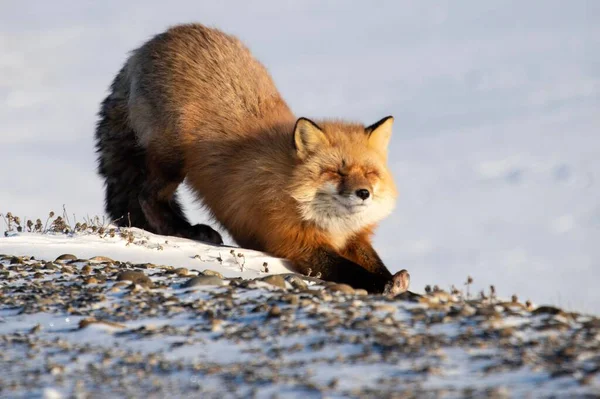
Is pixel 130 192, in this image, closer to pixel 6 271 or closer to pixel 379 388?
pixel 6 271

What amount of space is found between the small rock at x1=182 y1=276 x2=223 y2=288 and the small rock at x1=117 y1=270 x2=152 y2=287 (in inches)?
14.2

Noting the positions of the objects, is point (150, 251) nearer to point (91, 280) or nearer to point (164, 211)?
point (164, 211)

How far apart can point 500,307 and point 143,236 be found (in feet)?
18.6

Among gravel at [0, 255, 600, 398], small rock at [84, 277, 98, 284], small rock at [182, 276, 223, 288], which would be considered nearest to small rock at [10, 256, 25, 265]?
small rock at [84, 277, 98, 284]

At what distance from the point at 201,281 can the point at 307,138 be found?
3.18 m

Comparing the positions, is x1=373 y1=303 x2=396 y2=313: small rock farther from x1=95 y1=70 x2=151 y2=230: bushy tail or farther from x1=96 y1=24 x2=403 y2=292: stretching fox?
x1=95 y1=70 x2=151 y2=230: bushy tail

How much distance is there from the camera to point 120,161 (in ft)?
39.9

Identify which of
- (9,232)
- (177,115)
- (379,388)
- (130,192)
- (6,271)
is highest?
(177,115)

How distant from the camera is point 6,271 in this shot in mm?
8438

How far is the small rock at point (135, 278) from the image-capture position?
7.45 meters

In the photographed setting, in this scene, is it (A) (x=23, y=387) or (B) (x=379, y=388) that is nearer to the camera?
(B) (x=379, y=388)

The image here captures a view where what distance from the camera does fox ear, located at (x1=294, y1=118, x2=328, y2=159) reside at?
9883 millimetres

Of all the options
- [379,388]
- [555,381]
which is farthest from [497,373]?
[379,388]

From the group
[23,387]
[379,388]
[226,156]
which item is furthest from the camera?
[226,156]
